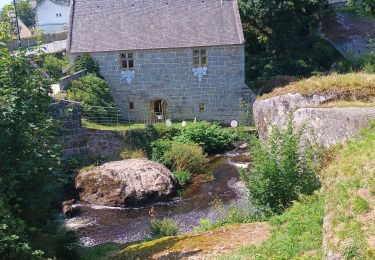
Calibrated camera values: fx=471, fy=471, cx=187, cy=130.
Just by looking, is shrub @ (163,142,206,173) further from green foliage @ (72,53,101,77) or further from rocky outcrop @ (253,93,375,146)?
green foliage @ (72,53,101,77)

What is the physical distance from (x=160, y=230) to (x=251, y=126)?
1243 centimetres

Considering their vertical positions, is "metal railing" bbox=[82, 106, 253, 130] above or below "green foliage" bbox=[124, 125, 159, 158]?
above

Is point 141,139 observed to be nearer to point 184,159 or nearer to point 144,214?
point 184,159

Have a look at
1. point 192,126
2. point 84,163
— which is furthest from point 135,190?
point 192,126

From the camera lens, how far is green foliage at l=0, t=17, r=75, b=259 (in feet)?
25.4

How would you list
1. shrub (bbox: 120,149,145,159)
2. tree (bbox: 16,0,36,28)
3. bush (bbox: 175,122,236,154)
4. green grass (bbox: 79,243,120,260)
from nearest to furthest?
green grass (bbox: 79,243,120,260)
shrub (bbox: 120,149,145,159)
bush (bbox: 175,122,236,154)
tree (bbox: 16,0,36,28)

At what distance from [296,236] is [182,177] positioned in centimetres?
1085

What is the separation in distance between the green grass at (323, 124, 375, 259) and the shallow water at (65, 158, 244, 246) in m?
6.50

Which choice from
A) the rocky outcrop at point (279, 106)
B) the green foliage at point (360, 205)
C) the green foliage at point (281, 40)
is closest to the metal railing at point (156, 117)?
the green foliage at point (281, 40)

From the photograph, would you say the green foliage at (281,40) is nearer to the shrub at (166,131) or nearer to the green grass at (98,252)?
the shrub at (166,131)

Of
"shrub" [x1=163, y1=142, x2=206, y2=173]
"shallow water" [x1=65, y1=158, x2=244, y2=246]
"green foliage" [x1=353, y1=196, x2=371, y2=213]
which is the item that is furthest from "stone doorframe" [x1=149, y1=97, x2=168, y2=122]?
"green foliage" [x1=353, y1=196, x2=371, y2=213]

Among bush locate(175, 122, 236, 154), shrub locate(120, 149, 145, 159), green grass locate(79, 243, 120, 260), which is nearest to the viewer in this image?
green grass locate(79, 243, 120, 260)

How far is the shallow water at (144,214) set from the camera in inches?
561

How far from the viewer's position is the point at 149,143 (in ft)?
69.9
